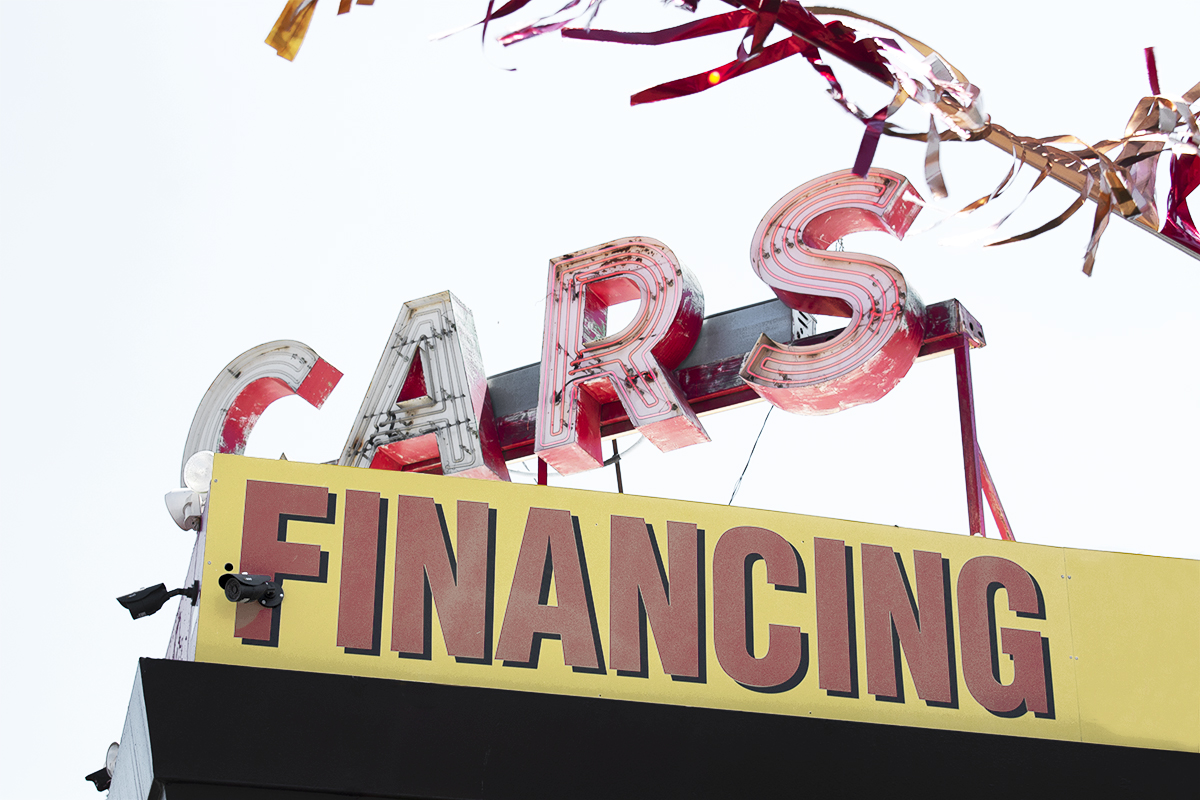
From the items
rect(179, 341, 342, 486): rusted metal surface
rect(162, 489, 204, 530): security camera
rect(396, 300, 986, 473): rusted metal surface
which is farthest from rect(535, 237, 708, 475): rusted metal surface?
rect(162, 489, 204, 530): security camera

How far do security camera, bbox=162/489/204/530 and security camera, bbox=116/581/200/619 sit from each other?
1042 mm

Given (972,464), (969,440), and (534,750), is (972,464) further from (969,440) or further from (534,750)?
(534,750)

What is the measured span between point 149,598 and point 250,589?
1.69 feet

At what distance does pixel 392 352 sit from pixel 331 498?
4.20 meters

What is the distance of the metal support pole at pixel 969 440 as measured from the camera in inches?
335

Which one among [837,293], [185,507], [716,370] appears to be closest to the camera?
[185,507]

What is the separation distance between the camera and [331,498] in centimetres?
704

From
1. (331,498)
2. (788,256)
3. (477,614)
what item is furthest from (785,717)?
(788,256)

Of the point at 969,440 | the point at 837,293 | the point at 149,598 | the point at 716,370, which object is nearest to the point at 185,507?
the point at 149,598

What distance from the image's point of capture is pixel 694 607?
7035 millimetres

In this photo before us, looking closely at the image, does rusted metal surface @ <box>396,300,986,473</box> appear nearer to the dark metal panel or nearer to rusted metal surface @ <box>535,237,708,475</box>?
rusted metal surface @ <box>535,237,708,475</box>

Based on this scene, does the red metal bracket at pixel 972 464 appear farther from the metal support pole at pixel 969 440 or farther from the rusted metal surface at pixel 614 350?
the rusted metal surface at pixel 614 350

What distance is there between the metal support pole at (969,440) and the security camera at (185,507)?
175 inches

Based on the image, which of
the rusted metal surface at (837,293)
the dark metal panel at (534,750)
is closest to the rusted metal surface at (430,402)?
the rusted metal surface at (837,293)
